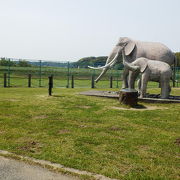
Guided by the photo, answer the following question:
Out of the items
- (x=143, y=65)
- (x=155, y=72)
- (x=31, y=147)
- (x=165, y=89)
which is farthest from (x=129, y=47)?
(x=31, y=147)

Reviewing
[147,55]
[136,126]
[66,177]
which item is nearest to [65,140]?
[66,177]

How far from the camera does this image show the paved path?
129 inches

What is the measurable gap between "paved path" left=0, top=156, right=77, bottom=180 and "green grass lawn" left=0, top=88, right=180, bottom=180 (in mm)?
316

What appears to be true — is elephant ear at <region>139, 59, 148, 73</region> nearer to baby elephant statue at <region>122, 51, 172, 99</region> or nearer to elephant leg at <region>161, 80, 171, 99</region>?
baby elephant statue at <region>122, 51, 172, 99</region>

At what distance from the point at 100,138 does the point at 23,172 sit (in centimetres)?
188

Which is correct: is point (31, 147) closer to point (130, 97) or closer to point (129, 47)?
point (130, 97)

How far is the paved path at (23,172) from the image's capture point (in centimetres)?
328

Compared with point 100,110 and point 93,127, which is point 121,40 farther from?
point 93,127

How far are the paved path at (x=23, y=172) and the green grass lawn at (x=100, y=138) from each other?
316 mm

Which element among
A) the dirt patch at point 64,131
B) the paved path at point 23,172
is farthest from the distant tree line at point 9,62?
the paved path at point 23,172

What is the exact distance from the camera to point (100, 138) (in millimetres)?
4977

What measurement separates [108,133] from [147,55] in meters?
7.12

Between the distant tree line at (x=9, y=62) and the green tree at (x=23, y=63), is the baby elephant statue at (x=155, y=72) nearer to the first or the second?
the distant tree line at (x=9, y=62)

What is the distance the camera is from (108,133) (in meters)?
5.39
